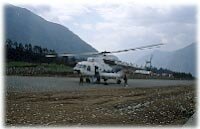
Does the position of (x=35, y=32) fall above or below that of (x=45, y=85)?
above

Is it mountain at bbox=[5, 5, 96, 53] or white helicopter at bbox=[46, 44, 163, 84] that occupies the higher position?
mountain at bbox=[5, 5, 96, 53]

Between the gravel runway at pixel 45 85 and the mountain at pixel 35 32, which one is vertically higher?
the mountain at pixel 35 32

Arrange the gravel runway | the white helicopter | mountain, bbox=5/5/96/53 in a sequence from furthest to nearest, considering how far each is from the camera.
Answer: mountain, bbox=5/5/96/53
the white helicopter
the gravel runway

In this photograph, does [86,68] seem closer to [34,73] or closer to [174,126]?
[34,73]

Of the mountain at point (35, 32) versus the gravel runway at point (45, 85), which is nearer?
the gravel runway at point (45, 85)

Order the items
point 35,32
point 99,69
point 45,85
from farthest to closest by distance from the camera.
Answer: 1. point 35,32
2. point 99,69
3. point 45,85

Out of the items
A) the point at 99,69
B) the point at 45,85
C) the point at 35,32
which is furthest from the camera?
the point at 35,32

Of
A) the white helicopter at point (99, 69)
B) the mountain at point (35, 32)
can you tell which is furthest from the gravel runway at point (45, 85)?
the mountain at point (35, 32)

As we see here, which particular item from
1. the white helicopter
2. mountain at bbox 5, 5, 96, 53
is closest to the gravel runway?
the white helicopter

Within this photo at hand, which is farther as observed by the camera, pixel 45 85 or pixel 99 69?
pixel 99 69

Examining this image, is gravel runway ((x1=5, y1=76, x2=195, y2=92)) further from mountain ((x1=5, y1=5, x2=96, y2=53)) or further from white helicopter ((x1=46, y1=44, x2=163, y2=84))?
mountain ((x1=5, y1=5, x2=96, y2=53))

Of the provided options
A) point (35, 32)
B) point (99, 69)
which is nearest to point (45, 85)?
point (99, 69)

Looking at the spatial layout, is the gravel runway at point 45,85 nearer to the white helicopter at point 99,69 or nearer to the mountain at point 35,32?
the white helicopter at point 99,69

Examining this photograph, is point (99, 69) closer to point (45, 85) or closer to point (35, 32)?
point (45, 85)
